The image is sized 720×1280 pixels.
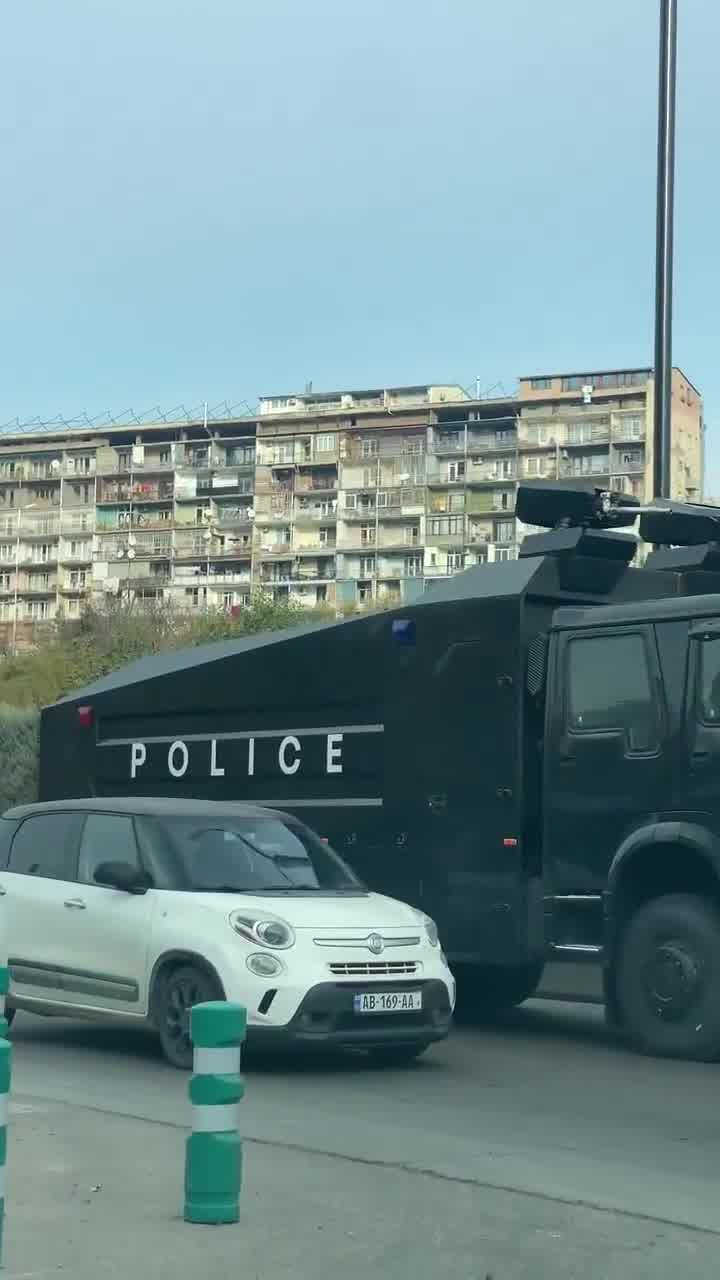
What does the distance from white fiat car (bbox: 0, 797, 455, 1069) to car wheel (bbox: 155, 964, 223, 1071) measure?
1cm

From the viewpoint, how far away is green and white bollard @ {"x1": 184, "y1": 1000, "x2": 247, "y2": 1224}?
638 centimetres

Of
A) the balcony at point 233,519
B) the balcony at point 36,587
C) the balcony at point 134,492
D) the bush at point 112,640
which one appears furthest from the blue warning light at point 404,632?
the balcony at point 36,587

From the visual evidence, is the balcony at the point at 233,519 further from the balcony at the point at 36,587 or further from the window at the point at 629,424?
the window at the point at 629,424

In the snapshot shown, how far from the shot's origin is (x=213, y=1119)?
21.1ft

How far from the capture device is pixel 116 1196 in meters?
7.09

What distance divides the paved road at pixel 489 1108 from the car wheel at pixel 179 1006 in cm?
14

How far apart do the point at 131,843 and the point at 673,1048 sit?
3570 millimetres

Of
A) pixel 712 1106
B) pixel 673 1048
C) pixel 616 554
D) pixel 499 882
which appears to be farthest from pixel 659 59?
pixel 712 1106

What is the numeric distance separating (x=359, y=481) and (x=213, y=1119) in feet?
527

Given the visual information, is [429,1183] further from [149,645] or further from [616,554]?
[149,645]

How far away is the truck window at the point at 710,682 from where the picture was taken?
464 inches

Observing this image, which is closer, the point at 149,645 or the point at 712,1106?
the point at 712,1106

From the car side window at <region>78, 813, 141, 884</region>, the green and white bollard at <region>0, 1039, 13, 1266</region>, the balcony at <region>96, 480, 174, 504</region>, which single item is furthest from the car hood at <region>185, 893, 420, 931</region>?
the balcony at <region>96, 480, 174, 504</region>

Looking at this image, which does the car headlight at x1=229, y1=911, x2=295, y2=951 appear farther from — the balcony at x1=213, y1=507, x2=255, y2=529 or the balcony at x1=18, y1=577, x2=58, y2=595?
the balcony at x1=18, y1=577, x2=58, y2=595
